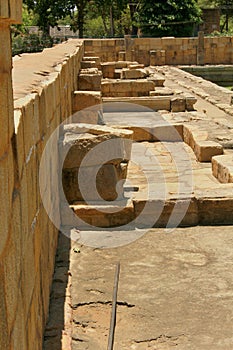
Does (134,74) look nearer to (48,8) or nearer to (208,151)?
(208,151)

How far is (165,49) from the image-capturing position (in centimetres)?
3125

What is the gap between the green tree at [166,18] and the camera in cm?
3641

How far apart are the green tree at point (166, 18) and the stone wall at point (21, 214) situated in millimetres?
32833

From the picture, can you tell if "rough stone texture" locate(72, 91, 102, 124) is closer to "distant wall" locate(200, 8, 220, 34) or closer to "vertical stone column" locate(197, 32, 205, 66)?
"vertical stone column" locate(197, 32, 205, 66)

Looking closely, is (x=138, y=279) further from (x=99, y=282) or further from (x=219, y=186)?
(x=219, y=186)

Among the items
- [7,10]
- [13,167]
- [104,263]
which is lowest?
[104,263]

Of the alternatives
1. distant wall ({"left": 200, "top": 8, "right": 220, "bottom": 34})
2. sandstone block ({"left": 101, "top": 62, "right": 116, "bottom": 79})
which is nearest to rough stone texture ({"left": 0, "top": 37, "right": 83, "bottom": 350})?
sandstone block ({"left": 101, "top": 62, "right": 116, "bottom": 79})

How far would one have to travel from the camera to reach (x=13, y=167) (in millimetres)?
2801

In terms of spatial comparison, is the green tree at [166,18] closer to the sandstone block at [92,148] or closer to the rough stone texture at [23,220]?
the sandstone block at [92,148]

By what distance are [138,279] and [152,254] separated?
0.67 m

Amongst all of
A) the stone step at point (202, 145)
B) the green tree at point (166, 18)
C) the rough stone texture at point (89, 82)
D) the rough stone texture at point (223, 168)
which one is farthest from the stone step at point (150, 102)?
the green tree at point (166, 18)

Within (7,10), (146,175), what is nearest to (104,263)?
(146,175)

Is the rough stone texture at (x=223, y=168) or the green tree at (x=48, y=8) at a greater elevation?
the green tree at (x=48, y=8)

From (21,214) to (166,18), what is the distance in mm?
34819
